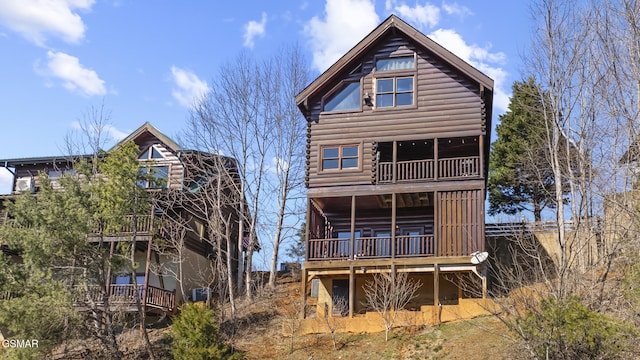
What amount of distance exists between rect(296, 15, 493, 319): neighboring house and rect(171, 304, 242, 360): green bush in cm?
577

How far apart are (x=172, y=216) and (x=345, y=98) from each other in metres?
10.9

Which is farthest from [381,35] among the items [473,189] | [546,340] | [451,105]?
[546,340]

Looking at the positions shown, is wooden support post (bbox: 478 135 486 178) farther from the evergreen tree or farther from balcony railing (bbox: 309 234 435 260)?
the evergreen tree

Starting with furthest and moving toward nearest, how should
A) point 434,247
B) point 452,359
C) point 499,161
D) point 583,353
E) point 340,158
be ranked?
point 499,161 → point 340,158 → point 434,247 → point 452,359 → point 583,353

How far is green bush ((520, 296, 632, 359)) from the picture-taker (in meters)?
15.8

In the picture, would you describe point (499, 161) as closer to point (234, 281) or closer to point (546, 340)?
point (234, 281)

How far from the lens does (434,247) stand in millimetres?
26625

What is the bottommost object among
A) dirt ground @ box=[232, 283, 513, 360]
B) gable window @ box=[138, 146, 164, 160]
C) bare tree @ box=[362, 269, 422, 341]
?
dirt ground @ box=[232, 283, 513, 360]

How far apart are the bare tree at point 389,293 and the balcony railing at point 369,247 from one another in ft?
3.24

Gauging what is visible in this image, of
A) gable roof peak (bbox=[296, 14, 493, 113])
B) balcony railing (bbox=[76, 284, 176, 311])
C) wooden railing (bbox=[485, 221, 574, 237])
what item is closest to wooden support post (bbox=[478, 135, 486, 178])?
gable roof peak (bbox=[296, 14, 493, 113])

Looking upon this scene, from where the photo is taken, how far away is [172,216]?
114 feet

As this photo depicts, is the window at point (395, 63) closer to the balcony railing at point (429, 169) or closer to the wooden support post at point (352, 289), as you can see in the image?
the balcony railing at point (429, 169)

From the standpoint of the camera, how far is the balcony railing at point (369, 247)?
1069 inches

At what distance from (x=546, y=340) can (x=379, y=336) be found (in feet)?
29.0
